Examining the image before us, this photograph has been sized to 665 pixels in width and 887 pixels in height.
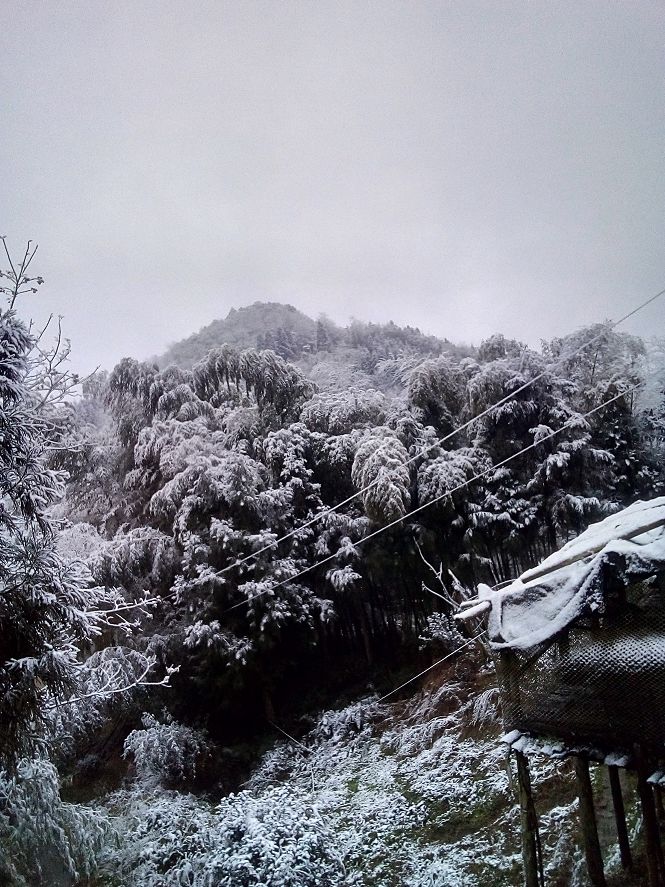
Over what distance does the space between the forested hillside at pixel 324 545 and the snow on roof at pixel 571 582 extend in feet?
12.1

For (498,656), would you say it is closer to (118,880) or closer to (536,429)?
(118,880)

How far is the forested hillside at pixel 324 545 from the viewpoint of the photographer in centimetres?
855

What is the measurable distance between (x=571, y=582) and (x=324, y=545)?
715 cm

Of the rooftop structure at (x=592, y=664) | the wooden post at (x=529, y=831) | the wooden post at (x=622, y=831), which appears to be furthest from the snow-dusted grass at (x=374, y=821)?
→ the rooftop structure at (x=592, y=664)

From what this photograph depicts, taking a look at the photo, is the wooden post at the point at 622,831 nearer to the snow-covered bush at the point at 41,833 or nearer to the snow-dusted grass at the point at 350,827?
the snow-dusted grass at the point at 350,827

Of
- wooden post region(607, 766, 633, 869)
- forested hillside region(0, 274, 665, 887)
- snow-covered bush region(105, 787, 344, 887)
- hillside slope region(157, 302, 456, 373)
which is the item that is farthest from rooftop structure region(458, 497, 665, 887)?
hillside slope region(157, 302, 456, 373)

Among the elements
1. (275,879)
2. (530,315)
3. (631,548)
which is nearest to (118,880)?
(275,879)

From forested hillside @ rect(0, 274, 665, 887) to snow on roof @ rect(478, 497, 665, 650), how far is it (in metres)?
3.68

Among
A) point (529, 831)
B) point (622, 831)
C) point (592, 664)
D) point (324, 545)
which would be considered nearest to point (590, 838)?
point (622, 831)

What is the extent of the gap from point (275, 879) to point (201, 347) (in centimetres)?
1287

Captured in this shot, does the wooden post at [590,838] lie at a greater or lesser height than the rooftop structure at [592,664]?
lesser

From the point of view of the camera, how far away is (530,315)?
1368 cm

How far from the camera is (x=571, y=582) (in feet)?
11.8

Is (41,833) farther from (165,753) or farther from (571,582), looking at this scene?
(571,582)
